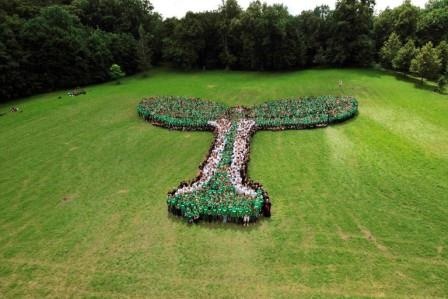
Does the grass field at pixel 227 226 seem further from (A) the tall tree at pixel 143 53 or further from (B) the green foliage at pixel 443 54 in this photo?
(A) the tall tree at pixel 143 53

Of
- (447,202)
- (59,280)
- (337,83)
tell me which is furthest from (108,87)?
(447,202)

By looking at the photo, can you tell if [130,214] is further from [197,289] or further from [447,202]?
[447,202]

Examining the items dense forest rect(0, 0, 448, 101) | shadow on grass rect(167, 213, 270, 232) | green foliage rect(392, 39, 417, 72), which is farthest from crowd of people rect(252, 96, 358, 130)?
dense forest rect(0, 0, 448, 101)

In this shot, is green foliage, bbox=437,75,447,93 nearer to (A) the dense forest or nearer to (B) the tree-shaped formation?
(A) the dense forest

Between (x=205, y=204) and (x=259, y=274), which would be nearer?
(x=259, y=274)

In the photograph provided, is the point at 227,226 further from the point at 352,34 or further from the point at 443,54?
the point at 352,34
